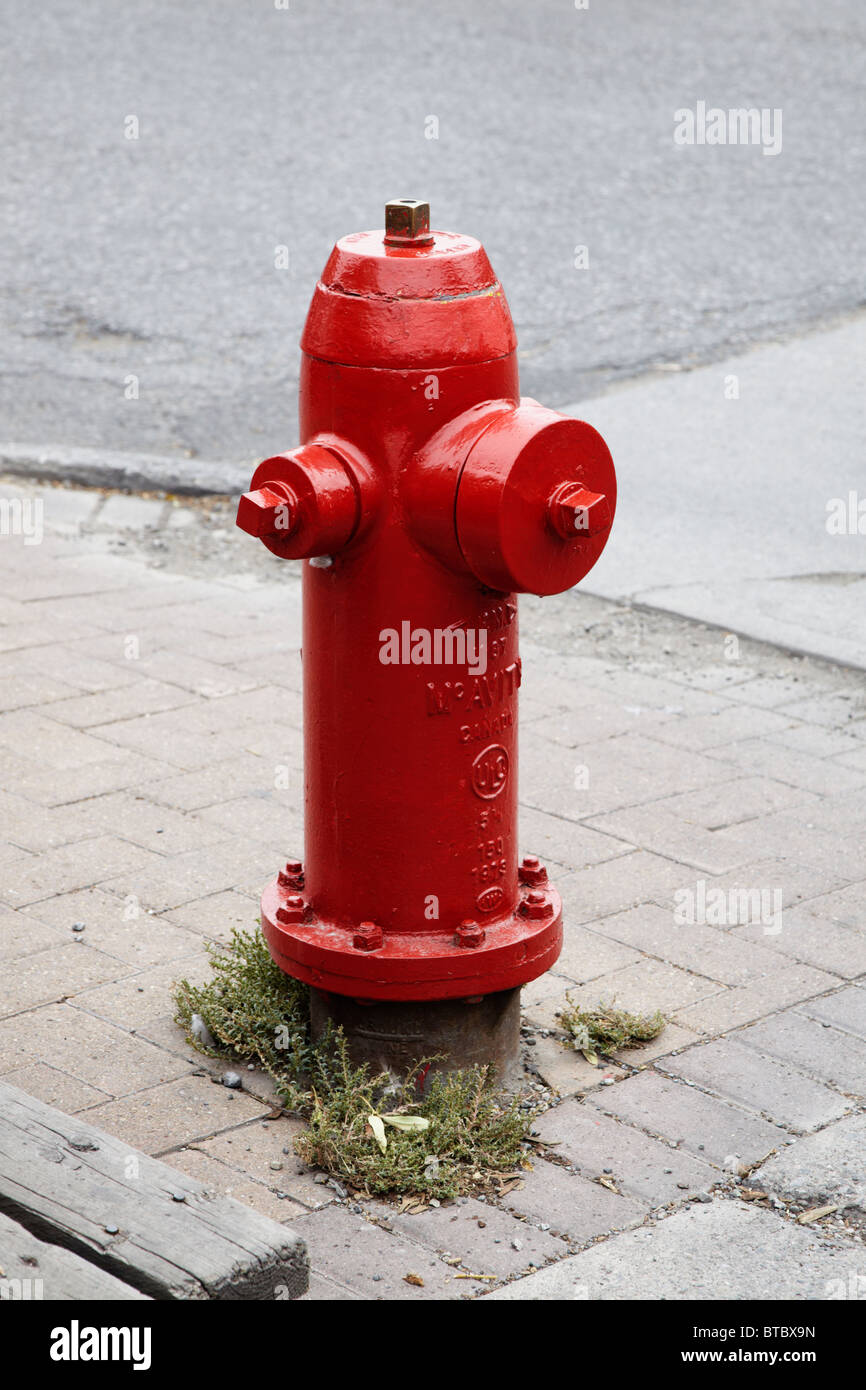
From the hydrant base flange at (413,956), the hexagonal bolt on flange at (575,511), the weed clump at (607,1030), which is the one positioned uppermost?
the hexagonal bolt on flange at (575,511)

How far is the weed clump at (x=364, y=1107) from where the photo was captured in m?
2.95

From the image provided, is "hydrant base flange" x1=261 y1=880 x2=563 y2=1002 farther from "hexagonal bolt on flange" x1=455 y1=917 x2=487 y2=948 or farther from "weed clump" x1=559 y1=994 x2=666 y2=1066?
"weed clump" x1=559 y1=994 x2=666 y2=1066

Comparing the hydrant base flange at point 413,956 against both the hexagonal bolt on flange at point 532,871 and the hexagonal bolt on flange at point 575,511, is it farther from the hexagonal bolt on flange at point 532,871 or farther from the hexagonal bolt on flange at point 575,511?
the hexagonal bolt on flange at point 575,511

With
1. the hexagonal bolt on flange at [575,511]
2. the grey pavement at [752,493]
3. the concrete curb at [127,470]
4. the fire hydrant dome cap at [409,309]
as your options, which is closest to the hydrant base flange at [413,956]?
the hexagonal bolt on flange at [575,511]

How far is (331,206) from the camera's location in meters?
11.1

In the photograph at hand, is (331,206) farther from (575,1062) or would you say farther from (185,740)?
(575,1062)

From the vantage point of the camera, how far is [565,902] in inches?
158

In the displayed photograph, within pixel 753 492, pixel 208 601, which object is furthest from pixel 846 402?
pixel 208 601

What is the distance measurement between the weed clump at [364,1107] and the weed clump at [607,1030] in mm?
255

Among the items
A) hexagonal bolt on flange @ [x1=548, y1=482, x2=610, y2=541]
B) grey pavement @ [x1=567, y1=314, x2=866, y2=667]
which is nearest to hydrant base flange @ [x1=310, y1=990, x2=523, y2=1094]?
hexagonal bolt on flange @ [x1=548, y1=482, x2=610, y2=541]

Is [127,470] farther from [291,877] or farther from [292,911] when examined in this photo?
[292,911]

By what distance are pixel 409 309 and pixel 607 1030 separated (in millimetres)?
1518

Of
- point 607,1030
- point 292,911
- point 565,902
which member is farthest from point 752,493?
point 292,911

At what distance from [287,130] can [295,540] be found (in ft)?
36.1
